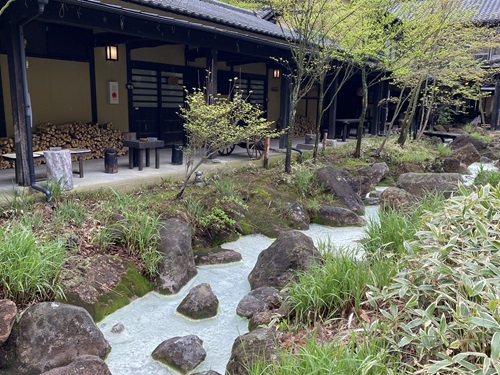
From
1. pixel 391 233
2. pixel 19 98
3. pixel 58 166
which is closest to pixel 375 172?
pixel 391 233

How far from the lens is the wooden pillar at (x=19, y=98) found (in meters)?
5.31

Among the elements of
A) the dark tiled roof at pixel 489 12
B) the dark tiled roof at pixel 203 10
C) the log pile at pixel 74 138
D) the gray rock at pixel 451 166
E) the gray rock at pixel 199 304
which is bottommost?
the gray rock at pixel 199 304

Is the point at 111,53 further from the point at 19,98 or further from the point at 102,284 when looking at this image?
the point at 102,284

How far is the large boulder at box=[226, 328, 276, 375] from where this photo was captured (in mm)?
2650

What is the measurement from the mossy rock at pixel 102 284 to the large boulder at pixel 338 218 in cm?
336

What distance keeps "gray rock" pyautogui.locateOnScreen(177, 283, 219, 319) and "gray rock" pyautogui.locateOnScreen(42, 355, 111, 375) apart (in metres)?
1.22

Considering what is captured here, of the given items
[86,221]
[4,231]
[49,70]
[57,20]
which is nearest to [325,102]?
[49,70]

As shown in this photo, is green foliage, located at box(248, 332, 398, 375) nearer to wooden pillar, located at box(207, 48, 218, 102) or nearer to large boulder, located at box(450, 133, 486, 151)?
wooden pillar, located at box(207, 48, 218, 102)

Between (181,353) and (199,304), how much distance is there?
2.42 feet

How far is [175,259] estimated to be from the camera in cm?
471

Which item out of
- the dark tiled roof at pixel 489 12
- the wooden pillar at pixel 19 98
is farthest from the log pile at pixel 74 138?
the dark tiled roof at pixel 489 12

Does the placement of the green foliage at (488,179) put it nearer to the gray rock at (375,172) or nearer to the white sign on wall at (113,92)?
the gray rock at (375,172)

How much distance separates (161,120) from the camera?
34.2 feet

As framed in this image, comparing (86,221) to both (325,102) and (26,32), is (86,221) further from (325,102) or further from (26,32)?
(325,102)
